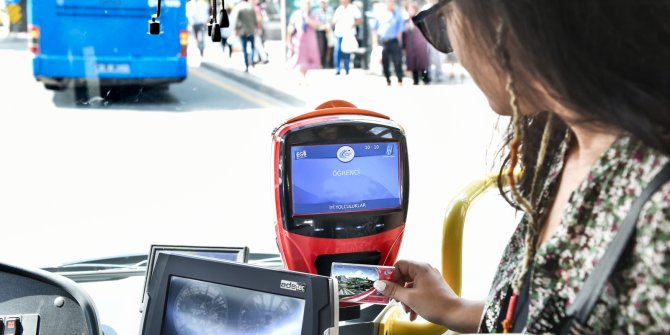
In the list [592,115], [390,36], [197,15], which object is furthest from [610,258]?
[390,36]

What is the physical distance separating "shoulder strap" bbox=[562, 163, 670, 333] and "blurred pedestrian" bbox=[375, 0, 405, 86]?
2.31 metres

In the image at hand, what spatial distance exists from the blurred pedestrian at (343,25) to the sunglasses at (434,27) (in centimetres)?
227

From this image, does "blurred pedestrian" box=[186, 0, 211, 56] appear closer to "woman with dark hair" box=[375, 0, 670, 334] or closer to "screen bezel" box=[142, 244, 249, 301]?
"screen bezel" box=[142, 244, 249, 301]

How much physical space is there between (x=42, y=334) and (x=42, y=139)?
63.1 inches

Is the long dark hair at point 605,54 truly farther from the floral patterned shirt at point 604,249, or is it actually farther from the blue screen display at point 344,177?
the blue screen display at point 344,177

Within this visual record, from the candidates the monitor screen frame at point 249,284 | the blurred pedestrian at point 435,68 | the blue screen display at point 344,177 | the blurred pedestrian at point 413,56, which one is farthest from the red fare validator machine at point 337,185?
the blurred pedestrian at point 413,56

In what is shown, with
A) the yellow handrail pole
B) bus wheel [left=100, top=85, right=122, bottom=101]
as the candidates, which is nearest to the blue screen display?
the yellow handrail pole

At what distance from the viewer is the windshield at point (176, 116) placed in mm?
2436

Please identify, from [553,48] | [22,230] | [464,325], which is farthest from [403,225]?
[22,230]

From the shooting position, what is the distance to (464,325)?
1380mm

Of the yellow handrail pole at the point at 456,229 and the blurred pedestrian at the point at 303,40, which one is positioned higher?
the blurred pedestrian at the point at 303,40

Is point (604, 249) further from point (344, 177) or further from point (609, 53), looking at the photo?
point (344, 177)

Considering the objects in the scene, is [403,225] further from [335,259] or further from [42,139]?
[42,139]

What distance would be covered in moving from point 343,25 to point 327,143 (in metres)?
1.91
